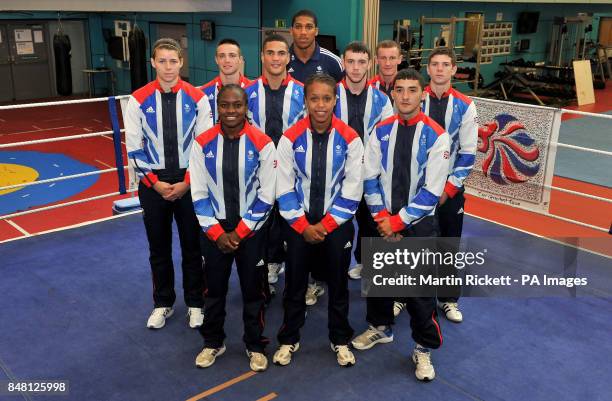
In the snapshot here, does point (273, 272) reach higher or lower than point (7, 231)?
higher

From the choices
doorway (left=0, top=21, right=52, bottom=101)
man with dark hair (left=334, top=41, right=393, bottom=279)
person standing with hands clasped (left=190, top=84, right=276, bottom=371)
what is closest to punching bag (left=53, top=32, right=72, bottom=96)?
doorway (left=0, top=21, right=52, bottom=101)

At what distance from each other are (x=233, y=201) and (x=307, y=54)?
163cm

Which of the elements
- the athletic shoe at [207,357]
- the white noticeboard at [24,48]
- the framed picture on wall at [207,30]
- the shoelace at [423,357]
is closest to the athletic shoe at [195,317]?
the athletic shoe at [207,357]

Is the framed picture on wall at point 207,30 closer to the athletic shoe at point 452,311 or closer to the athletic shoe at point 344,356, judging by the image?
the athletic shoe at point 452,311

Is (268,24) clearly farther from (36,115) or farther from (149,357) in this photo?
(149,357)

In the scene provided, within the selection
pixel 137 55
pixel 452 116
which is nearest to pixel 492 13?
pixel 137 55

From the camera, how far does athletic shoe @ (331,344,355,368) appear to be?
363 centimetres

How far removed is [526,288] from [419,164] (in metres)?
2.06

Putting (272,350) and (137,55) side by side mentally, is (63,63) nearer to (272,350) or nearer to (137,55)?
(137,55)

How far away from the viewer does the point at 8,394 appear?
3.32 metres

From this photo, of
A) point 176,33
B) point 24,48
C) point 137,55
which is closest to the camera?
point 137,55

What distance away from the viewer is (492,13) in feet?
52.2

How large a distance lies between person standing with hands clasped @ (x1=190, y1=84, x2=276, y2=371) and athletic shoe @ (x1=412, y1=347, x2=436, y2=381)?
0.97m

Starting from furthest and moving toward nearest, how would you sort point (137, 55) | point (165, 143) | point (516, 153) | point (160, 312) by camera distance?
1. point (137, 55)
2. point (516, 153)
3. point (160, 312)
4. point (165, 143)
